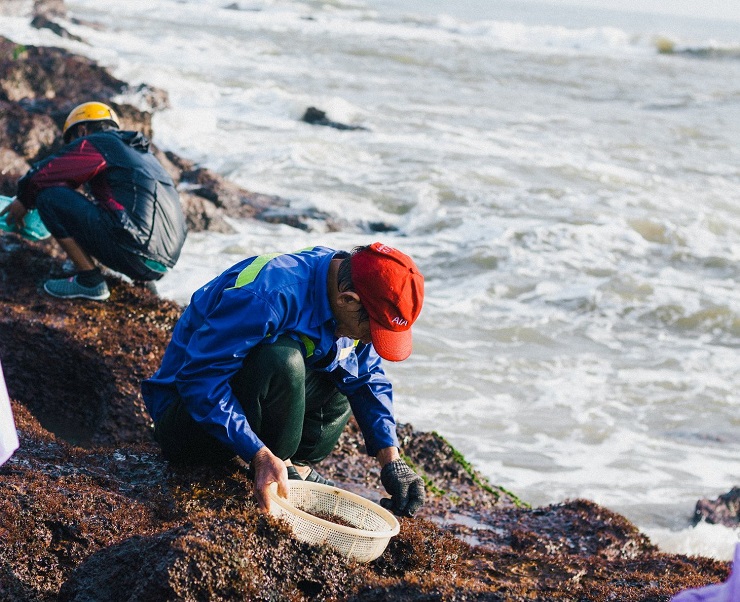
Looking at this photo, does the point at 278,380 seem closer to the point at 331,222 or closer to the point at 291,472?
the point at 291,472

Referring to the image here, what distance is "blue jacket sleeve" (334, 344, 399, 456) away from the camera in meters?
3.65

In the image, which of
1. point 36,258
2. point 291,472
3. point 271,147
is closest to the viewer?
point 291,472

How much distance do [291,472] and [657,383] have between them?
571 centimetres

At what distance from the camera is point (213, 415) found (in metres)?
3.16

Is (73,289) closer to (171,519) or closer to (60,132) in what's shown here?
(171,519)

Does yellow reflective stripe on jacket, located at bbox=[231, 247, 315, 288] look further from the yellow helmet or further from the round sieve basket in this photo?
the yellow helmet

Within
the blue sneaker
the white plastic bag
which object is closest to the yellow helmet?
the blue sneaker

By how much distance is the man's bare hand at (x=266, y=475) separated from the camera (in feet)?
10.1

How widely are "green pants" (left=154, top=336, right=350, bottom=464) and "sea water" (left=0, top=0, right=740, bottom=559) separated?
9.52ft

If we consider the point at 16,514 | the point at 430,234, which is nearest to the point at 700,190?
the point at 430,234

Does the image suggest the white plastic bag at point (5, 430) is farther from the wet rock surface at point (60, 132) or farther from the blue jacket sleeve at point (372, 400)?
the wet rock surface at point (60, 132)

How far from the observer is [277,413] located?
3352mm

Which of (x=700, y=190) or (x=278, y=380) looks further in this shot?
(x=700, y=190)

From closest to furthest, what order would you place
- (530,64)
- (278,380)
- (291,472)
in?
1. (278,380)
2. (291,472)
3. (530,64)
